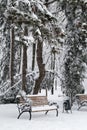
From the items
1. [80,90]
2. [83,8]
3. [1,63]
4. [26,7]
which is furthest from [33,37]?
[1,63]

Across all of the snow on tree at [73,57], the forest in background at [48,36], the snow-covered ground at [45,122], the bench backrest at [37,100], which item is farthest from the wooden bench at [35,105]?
the snow on tree at [73,57]

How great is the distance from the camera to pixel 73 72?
17938 mm

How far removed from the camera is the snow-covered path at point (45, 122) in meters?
10.9

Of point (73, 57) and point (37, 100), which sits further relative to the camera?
point (73, 57)

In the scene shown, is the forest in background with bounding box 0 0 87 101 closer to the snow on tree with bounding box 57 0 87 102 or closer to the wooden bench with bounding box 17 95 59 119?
the snow on tree with bounding box 57 0 87 102

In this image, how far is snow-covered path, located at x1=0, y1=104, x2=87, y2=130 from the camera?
1094 cm

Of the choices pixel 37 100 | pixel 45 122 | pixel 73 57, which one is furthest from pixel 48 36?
pixel 45 122

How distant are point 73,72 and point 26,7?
5.04 m

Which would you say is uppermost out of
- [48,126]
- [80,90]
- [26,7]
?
[26,7]

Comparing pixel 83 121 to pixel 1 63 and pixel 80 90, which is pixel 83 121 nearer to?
pixel 80 90

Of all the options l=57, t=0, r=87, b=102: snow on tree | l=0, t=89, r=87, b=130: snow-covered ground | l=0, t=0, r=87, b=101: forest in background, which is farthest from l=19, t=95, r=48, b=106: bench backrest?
l=57, t=0, r=87, b=102: snow on tree

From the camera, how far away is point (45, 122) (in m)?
12.0

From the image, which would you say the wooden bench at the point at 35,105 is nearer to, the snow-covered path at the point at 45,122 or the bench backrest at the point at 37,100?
the bench backrest at the point at 37,100

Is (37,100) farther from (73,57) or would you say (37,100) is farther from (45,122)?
(73,57)
